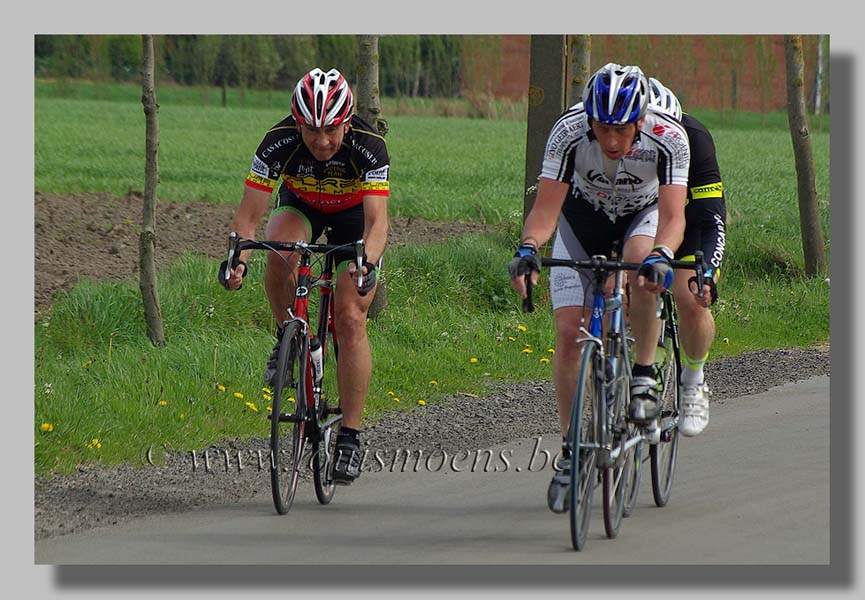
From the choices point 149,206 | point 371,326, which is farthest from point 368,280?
point 371,326

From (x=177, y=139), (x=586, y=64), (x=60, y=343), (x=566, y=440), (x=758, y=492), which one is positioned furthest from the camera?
(x=177, y=139)

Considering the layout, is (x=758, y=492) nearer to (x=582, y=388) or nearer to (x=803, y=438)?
(x=803, y=438)

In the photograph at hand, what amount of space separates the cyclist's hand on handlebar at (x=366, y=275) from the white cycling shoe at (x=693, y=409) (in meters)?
1.94

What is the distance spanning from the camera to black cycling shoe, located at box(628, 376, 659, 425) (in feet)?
21.7

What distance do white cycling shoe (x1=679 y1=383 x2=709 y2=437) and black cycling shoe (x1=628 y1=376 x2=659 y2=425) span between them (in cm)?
62

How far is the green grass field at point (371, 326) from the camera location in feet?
27.5

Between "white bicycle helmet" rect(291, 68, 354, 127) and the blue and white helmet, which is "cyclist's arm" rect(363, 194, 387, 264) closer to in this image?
"white bicycle helmet" rect(291, 68, 354, 127)

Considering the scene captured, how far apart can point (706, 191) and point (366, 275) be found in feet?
6.55

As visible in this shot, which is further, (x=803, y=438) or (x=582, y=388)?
(x=803, y=438)

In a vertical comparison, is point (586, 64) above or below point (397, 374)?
above

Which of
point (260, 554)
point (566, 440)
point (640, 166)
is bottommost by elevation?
point (260, 554)

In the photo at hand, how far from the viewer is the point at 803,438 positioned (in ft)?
29.2

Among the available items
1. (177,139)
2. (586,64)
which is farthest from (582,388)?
(177,139)

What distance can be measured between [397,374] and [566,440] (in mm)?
4130
